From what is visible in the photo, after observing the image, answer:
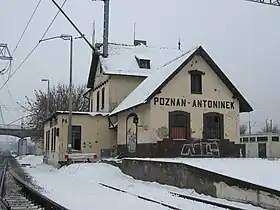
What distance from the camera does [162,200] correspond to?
15953 mm

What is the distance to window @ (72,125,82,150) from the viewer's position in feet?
125

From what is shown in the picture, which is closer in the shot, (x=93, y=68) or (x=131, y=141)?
(x=131, y=141)

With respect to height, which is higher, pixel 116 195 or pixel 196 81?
pixel 196 81

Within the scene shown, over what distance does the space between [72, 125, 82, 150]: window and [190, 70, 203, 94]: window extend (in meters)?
10.9

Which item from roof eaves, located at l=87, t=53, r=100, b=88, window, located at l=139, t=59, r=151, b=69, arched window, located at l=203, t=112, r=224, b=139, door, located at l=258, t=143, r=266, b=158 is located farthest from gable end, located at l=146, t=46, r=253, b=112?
door, located at l=258, t=143, r=266, b=158

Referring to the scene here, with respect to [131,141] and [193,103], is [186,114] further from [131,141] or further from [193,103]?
[131,141]

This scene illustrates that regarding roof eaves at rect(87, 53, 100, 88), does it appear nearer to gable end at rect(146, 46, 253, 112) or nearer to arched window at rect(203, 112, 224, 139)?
gable end at rect(146, 46, 253, 112)

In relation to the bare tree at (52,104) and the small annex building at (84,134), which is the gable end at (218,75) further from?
the bare tree at (52,104)

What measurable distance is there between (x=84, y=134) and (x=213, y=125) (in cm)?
1146

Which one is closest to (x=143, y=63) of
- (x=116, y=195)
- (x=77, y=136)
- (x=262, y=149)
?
(x=77, y=136)

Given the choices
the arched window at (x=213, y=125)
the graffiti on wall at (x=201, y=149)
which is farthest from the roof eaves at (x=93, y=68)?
the graffiti on wall at (x=201, y=149)

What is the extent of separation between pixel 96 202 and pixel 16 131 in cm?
8526

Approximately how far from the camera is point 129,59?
1772 inches

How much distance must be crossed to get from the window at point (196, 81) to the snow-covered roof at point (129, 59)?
1074cm
